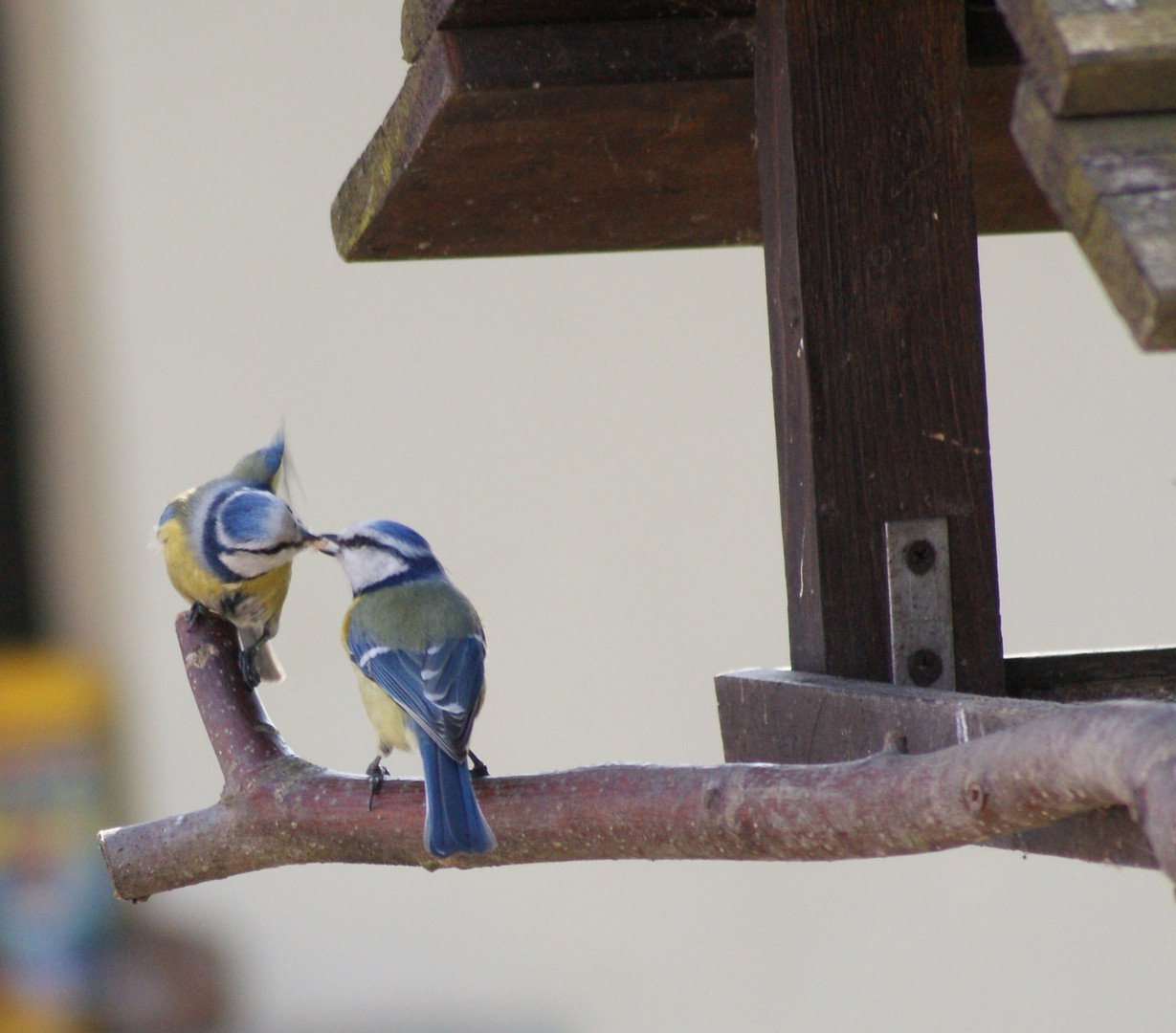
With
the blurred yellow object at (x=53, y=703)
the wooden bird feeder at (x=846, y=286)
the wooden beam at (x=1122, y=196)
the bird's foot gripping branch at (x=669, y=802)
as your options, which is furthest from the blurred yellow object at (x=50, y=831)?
the wooden beam at (x=1122, y=196)

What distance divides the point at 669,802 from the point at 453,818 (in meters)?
0.19

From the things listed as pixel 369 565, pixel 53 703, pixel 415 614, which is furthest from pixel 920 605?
pixel 53 703

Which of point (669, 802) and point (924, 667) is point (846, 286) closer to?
point (924, 667)

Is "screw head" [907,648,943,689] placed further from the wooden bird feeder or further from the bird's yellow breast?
the bird's yellow breast

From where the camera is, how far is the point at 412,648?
1.71 m

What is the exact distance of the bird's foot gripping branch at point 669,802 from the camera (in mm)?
829

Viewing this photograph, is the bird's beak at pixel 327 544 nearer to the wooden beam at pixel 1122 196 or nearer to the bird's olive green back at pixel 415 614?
the bird's olive green back at pixel 415 614

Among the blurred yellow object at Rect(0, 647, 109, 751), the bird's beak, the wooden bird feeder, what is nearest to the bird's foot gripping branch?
the wooden bird feeder

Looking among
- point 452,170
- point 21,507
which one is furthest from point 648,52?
point 21,507

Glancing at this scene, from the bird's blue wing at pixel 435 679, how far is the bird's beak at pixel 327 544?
188 millimetres

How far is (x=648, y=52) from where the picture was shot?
1448 millimetres

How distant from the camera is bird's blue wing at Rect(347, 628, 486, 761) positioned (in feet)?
5.12

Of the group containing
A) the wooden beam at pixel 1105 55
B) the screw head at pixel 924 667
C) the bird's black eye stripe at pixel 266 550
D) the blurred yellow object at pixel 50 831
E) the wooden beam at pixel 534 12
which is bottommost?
the blurred yellow object at pixel 50 831

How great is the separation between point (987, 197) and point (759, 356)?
5.12ft
